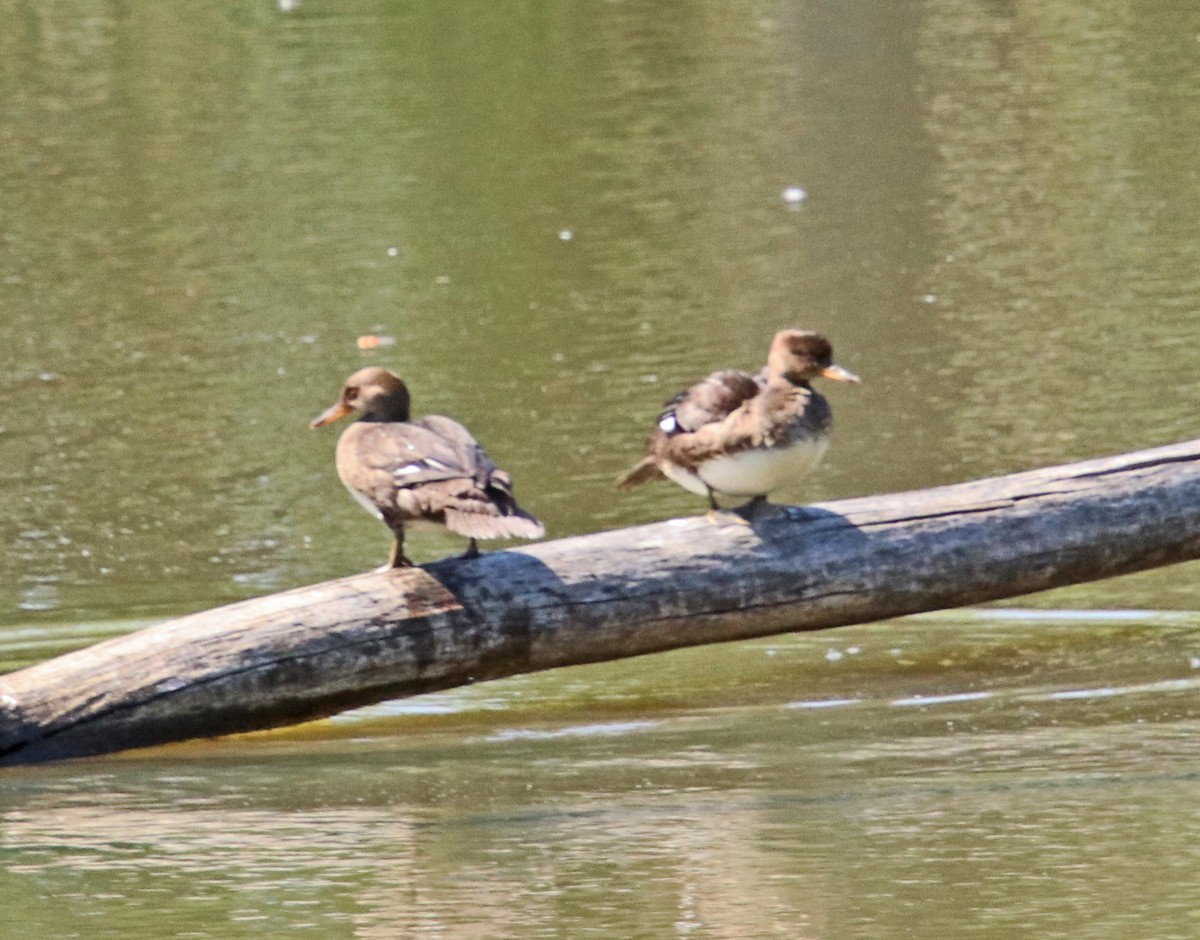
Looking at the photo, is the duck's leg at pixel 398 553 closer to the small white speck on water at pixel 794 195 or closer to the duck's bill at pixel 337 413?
the duck's bill at pixel 337 413

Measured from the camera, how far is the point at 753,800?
500 centimetres

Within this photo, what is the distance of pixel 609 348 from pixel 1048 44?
7.34m

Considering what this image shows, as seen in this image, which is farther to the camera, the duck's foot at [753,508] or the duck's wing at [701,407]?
the duck's wing at [701,407]

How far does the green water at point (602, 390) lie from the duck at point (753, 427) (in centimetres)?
63

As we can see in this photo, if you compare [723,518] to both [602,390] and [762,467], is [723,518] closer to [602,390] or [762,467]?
[762,467]

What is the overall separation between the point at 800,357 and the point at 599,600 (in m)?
0.82

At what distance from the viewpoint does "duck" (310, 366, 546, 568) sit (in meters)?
5.29

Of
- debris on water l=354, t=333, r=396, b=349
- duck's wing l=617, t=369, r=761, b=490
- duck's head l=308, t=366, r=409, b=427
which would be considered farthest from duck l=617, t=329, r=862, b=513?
debris on water l=354, t=333, r=396, b=349

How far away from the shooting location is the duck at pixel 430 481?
5289 millimetres

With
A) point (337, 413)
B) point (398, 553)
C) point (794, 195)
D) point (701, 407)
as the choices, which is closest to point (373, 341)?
point (794, 195)

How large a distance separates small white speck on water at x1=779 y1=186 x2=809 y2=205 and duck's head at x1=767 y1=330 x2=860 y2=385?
6408 mm

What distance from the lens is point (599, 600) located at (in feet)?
18.4

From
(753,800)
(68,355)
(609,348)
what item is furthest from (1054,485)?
(68,355)

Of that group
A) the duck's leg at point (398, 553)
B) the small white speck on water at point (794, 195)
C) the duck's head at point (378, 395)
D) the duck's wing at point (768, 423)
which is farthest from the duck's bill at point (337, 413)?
the small white speck on water at point (794, 195)
